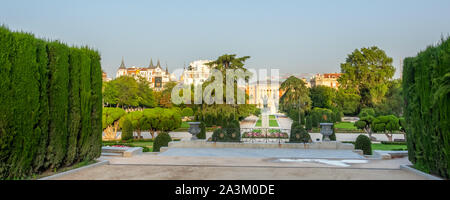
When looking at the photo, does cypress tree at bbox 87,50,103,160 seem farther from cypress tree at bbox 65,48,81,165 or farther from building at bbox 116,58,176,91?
building at bbox 116,58,176,91

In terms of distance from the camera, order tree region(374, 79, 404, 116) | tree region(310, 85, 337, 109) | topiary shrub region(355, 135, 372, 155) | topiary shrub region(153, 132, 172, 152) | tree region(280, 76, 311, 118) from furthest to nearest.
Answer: tree region(310, 85, 337, 109), tree region(280, 76, 311, 118), tree region(374, 79, 404, 116), topiary shrub region(153, 132, 172, 152), topiary shrub region(355, 135, 372, 155)

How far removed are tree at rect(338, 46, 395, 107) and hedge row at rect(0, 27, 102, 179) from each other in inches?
1859

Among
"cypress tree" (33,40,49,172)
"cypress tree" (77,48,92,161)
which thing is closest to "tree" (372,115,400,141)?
"cypress tree" (77,48,92,161)

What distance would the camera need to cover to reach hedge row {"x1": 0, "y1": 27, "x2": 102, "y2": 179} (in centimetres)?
529

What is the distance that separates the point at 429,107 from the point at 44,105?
26.0ft

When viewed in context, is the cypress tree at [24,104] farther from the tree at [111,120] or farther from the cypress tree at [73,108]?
the tree at [111,120]

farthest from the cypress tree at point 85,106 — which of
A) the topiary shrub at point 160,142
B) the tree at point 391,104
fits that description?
the tree at point 391,104

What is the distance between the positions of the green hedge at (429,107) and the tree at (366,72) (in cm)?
4334

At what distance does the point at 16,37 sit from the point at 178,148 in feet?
28.0

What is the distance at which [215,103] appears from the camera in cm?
3234

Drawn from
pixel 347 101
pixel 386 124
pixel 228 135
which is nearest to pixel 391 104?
pixel 347 101

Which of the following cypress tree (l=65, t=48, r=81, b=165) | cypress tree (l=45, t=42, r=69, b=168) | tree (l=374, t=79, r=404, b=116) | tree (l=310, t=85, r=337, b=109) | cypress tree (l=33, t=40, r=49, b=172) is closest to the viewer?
cypress tree (l=33, t=40, r=49, b=172)

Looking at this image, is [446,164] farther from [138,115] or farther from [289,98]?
[289,98]
